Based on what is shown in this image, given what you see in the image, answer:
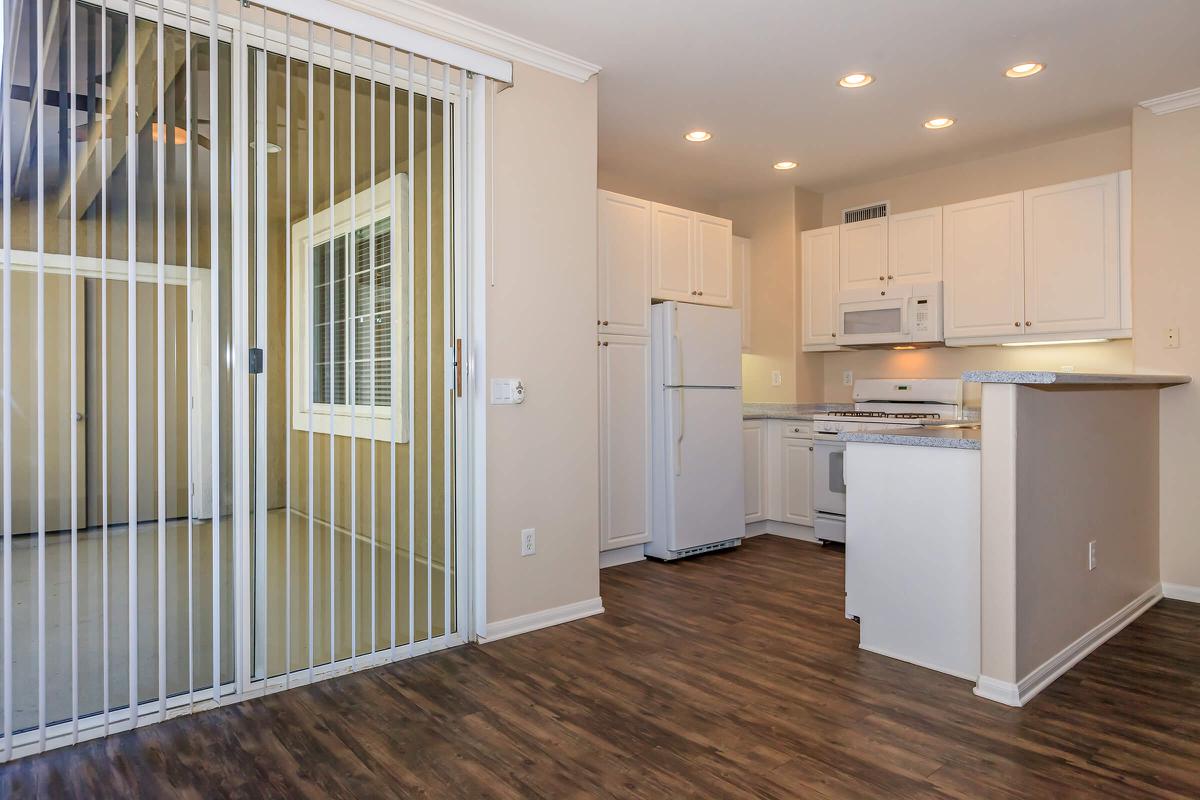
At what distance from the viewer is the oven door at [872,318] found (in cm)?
477

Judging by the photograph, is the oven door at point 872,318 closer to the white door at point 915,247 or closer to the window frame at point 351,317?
the white door at point 915,247

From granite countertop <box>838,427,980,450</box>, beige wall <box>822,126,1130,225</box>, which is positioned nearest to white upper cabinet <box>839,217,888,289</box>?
beige wall <box>822,126,1130,225</box>

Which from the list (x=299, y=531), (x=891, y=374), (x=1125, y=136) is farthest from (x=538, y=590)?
(x=1125, y=136)

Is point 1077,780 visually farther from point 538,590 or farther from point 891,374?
point 891,374

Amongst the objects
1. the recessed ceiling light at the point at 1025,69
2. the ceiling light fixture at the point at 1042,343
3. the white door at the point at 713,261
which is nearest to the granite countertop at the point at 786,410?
the white door at the point at 713,261

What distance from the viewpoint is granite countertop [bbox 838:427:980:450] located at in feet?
8.50

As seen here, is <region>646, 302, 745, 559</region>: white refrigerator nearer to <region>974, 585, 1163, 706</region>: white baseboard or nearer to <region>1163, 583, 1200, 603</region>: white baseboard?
<region>974, 585, 1163, 706</region>: white baseboard

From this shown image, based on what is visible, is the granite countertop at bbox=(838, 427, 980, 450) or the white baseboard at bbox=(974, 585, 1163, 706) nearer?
the white baseboard at bbox=(974, 585, 1163, 706)

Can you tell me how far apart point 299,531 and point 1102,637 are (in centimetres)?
319

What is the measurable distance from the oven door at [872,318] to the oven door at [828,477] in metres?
0.77

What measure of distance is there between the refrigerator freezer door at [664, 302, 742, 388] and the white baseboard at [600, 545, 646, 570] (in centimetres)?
103

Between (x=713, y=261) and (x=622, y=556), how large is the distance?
1992 millimetres

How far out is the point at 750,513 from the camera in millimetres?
5109

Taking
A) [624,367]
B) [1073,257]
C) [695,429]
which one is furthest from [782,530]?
[1073,257]
